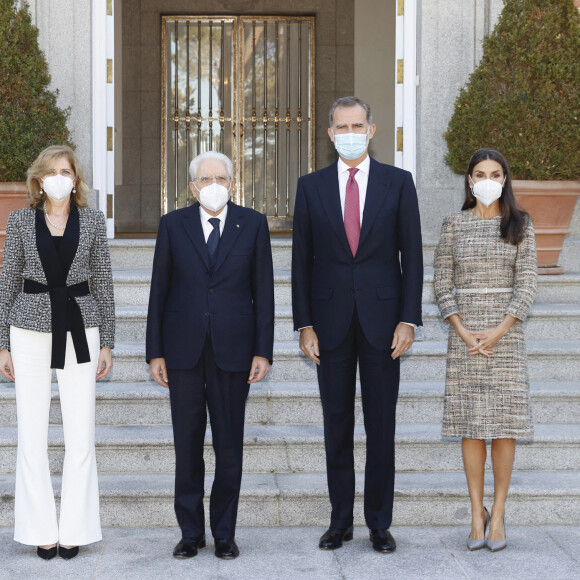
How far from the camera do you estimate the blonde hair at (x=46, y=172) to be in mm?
3717

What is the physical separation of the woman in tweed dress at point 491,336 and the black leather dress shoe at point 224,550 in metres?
1.00

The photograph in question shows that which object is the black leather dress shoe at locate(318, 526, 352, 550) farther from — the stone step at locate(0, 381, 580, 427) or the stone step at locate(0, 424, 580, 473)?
the stone step at locate(0, 381, 580, 427)

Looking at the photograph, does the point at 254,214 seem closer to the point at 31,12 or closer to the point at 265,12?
the point at 31,12

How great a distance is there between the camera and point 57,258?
12.3ft

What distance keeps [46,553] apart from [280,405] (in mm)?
1542

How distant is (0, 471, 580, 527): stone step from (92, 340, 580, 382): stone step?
0.95 metres

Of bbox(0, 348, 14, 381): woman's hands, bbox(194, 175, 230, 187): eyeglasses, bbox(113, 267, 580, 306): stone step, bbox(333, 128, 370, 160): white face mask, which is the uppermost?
bbox(333, 128, 370, 160): white face mask

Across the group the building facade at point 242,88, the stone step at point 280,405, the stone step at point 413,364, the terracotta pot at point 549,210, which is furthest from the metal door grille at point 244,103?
the stone step at point 280,405

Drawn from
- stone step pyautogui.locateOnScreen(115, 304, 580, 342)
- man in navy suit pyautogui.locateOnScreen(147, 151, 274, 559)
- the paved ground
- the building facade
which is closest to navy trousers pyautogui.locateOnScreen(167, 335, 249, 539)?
man in navy suit pyautogui.locateOnScreen(147, 151, 274, 559)

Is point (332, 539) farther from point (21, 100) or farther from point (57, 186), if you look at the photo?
point (21, 100)

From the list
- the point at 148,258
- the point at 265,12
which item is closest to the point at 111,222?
the point at 148,258

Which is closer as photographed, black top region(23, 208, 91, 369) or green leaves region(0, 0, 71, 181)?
black top region(23, 208, 91, 369)

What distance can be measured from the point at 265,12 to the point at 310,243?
22.8ft

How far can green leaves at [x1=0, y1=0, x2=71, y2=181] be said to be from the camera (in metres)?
5.80
